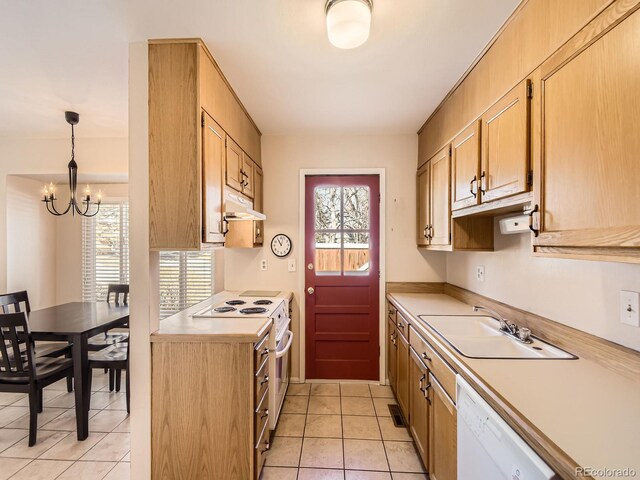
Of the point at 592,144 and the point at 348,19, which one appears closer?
the point at 592,144

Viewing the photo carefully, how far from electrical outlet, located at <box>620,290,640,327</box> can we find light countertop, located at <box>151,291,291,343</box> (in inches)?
63.0

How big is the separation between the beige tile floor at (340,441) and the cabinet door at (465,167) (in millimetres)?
1724

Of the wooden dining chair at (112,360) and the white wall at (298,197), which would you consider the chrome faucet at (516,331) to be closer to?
the white wall at (298,197)

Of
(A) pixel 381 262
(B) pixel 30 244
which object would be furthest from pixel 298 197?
(B) pixel 30 244

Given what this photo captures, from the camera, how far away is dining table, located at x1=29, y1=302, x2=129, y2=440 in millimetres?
2268

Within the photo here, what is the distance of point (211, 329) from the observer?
1771 mm

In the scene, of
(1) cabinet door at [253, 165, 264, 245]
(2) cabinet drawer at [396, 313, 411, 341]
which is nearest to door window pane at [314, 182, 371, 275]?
(1) cabinet door at [253, 165, 264, 245]

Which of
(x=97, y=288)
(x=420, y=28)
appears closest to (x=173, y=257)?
(x=97, y=288)

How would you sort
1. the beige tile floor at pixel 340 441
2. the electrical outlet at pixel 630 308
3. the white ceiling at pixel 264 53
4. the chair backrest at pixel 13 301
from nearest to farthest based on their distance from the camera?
1. the electrical outlet at pixel 630 308
2. the white ceiling at pixel 264 53
3. the beige tile floor at pixel 340 441
4. the chair backrest at pixel 13 301

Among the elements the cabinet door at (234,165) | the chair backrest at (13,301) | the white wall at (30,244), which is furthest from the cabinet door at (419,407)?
the white wall at (30,244)

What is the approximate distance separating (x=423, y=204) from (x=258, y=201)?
5.13ft

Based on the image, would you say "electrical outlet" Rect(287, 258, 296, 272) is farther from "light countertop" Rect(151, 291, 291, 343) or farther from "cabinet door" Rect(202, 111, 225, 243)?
"cabinet door" Rect(202, 111, 225, 243)

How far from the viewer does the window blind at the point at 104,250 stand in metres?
4.14

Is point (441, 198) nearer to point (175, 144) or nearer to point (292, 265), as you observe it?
point (292, 265)
